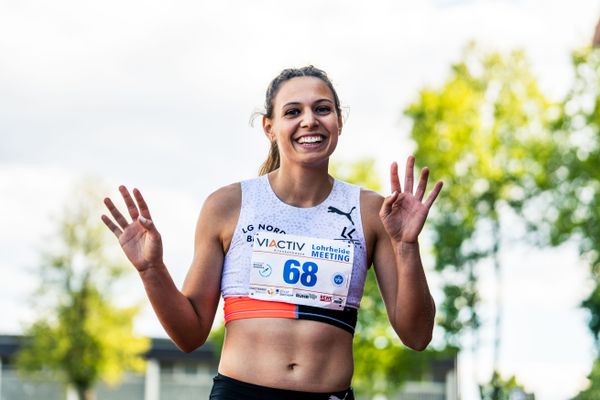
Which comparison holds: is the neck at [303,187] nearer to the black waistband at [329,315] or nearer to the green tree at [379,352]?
the black waistband at [329,315]

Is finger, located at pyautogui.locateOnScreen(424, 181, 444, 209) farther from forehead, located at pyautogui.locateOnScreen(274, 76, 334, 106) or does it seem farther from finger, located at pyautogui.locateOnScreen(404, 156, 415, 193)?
forehead, located at pyautogui.locateOnScreen(274, 76, 334, 106)

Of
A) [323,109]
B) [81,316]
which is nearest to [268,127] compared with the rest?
[323,109]

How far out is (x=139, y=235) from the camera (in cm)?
393

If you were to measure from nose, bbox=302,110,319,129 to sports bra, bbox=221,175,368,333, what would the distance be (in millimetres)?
317

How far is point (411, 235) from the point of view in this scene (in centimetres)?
387

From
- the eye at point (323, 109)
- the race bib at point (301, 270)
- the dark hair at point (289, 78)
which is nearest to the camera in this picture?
the race bib at point (301, 270)

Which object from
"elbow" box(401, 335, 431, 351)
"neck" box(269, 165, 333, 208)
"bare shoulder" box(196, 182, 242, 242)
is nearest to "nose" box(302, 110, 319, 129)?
"neck" box(269, 165, 333, 208)

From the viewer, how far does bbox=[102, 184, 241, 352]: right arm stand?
3.88 m

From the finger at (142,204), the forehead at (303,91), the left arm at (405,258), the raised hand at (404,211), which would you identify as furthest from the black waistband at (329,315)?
the forehead at (303,91)

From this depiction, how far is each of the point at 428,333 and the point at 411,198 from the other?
1.76 feet

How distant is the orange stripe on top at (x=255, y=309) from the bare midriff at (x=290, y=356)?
0.02 metres

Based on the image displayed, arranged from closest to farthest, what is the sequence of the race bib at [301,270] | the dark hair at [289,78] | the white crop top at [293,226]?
the race bib at [301,270], the white crop top at [293,226], the dark hair at [289,78]

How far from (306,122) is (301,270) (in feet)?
1.87

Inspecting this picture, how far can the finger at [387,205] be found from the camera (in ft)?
12.7
